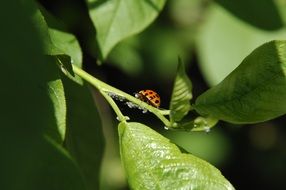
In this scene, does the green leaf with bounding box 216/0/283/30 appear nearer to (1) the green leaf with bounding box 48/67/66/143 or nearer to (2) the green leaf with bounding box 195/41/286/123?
(2) the green leaf with bounding box 195/41/286/123

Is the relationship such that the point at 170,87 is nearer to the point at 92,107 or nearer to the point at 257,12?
the point at 257,12

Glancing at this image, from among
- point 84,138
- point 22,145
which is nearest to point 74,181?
point 22,145

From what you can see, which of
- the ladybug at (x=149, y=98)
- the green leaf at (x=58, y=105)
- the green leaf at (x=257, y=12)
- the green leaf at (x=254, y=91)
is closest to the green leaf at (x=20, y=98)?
→ the green leaf at (x=58, y=105)

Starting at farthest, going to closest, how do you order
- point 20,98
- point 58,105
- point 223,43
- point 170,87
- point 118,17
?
point 170,87 < point 223,43 < point 118,17 < point 58,105 < point 20,98

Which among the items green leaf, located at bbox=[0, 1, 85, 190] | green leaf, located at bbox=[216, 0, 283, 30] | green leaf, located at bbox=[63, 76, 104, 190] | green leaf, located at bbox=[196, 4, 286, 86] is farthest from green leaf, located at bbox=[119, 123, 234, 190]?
green leaf, located at bbox=[196, 4, 286, 86]

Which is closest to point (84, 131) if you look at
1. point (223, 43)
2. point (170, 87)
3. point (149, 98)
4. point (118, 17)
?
point (149, 98)
